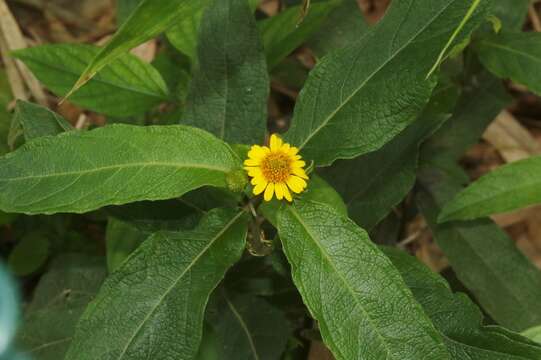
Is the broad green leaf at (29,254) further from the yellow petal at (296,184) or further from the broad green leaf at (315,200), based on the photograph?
the yellow petal at (296,184)

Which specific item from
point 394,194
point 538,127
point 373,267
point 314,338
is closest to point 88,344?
point 373,267

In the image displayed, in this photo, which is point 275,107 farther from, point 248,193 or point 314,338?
point 248,193

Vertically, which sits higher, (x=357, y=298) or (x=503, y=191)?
(x=503, y=191)

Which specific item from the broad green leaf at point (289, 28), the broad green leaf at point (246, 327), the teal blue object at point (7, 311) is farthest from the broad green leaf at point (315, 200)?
the teal blue object at point (7, 311)

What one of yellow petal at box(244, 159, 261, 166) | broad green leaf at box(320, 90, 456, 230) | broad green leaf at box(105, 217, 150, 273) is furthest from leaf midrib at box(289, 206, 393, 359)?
broad green leaf at box(105, 217, 150, 273)

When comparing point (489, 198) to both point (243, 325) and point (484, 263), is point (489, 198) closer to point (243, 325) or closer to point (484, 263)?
point (484, 263)

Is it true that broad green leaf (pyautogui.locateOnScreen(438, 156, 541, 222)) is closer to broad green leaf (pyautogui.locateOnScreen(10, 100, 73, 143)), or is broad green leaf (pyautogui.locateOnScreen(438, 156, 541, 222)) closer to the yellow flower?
the yellow flower

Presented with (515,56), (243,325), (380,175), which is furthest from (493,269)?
(243,325)
